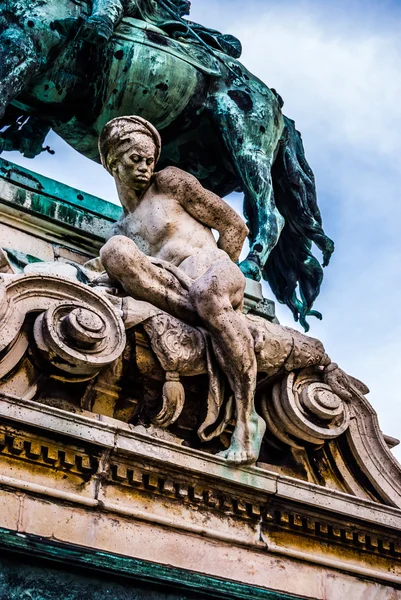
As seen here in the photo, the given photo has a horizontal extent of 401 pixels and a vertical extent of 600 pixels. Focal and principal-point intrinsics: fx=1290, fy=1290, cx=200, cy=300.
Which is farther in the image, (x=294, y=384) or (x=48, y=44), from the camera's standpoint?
(x=48, y=44)

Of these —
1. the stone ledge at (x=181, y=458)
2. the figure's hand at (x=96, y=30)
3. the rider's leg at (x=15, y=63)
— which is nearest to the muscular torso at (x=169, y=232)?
the stone ledge at (x=181, y=458)

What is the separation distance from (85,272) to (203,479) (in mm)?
1702

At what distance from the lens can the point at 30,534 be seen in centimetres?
652

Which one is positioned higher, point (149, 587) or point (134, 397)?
point (134, 397)

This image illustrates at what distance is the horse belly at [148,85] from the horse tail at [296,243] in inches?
45.3

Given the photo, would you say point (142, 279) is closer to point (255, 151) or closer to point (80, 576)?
point (80, 576)

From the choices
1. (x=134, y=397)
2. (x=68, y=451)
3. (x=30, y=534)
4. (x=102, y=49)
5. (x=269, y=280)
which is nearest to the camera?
(x=30, y=534)

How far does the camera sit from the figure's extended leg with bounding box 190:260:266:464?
775cm

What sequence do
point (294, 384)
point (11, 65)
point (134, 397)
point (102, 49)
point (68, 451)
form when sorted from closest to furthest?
point (68, 451) → point (134, 397) → point (294, 384) → point (11, 65) → point (102, 49)

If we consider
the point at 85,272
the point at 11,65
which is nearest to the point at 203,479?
the point at 85,272

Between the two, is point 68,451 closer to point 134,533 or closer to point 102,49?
point 134,533

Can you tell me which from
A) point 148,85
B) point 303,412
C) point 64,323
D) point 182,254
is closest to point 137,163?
point 182,254

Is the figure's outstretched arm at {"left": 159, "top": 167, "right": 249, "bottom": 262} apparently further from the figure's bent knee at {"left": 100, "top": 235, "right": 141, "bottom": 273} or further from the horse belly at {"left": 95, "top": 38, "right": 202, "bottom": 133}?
the horse belly at {"left": 95, "top": 38, "right": 202, "bottom": 133}

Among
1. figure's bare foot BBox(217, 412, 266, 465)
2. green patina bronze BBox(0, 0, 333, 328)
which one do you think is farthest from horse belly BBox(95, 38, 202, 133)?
figure's bare foot BBox(217, 412, 266, 465)
